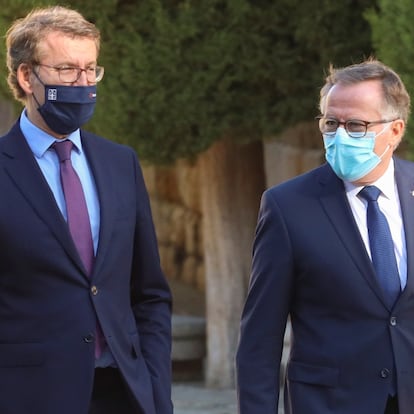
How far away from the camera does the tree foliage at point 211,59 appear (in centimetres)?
819

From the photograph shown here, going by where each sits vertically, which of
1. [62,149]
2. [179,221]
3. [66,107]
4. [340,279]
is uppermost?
[66,107]

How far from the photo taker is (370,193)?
400cm

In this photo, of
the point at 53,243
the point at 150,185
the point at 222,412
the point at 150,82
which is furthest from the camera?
the point at 150,185

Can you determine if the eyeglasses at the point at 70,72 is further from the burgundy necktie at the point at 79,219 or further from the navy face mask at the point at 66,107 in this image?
the burgundy necktie at the point at 79,219

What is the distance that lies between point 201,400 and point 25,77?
20.3 feet

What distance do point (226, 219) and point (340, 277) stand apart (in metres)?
6.45

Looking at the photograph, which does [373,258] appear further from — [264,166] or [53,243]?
[264,166]

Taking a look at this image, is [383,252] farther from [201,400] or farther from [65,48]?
[201,400]

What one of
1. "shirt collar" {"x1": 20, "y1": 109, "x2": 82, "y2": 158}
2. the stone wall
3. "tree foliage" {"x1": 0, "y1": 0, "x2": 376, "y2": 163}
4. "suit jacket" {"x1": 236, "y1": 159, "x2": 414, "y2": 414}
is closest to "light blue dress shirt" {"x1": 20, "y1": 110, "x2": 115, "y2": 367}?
"shirt collar" {"x1": 20, "y1": 109, "x2": 82, "y2": 158}

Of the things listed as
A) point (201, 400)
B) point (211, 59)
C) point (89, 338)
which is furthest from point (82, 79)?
point (201, 400)

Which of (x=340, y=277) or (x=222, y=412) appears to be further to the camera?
(x=222, y=412)

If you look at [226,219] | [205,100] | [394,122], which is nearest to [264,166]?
[226,219]

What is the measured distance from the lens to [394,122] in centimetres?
402

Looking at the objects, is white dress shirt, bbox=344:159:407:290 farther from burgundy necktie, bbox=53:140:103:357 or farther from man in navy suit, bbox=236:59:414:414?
burgundy necktie, bbox=53:140:103:357
